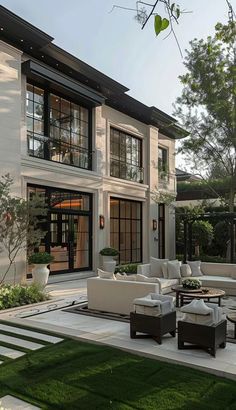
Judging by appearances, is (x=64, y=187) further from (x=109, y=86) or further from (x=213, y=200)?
(x=213, y=200)

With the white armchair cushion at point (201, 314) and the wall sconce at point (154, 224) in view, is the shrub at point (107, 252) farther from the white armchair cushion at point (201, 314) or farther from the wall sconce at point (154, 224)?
the white armchair cushion at point (201, 314)

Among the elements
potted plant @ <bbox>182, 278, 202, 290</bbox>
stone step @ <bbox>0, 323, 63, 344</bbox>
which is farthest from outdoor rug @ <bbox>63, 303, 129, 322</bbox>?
potted plant @ <bbox>182, 278, 202, 290</bbox>

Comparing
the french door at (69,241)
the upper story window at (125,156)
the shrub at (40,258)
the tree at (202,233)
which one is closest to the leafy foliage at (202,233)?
the tree at (202,233)

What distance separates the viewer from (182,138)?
17.3m

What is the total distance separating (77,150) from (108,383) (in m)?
9.80

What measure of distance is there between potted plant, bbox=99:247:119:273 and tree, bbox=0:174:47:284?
3880mm

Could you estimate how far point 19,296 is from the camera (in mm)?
8008

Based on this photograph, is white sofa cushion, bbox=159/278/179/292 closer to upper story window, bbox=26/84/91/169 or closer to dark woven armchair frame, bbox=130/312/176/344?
dark woven armchair frame, bbox=130/312/176/344

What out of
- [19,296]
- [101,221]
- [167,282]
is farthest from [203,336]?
[101,221]

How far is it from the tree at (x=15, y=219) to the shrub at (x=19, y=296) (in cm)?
132

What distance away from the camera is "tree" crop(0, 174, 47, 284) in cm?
895

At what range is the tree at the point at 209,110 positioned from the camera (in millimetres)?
14289

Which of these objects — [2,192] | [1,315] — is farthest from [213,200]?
[1,315]

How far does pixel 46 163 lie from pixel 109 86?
4.16 metres
